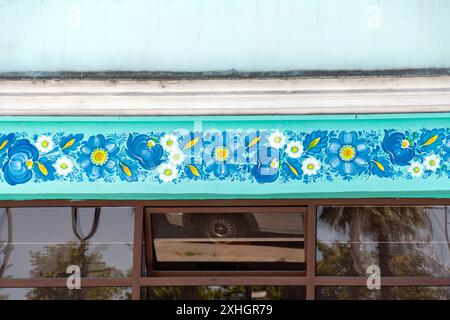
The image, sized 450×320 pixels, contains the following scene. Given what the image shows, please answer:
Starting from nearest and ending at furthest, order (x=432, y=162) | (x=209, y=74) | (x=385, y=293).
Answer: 1. (x=432, y=162)
2. (x=209, y=74)
3. (x=385, y=293)

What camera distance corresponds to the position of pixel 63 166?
5.29m

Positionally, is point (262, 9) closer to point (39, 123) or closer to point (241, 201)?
point (241, 201)

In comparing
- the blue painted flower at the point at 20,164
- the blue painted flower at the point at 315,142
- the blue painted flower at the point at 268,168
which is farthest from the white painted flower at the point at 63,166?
the blue painted flower at the point at 315,142

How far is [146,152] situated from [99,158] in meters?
0.31

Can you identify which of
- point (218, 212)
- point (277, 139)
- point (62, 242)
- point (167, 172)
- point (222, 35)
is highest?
point (222, 35)

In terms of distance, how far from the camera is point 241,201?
5602 mm

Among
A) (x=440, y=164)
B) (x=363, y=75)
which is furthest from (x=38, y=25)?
(x=440, y=164)

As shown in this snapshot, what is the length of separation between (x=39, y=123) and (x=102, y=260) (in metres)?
1.08

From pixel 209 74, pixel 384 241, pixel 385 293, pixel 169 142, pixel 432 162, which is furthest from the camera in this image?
pixel 384 241

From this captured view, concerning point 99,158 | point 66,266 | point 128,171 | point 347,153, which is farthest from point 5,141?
Result: point 347,153

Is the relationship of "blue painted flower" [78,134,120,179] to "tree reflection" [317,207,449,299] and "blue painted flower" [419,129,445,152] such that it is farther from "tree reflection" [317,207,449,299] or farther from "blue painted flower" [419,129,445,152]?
"blue painted flower" [419,129,445,152]

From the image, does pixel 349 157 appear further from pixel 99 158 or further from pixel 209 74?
pixel 99 158

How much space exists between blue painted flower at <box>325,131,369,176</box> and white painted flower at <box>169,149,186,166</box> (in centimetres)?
92

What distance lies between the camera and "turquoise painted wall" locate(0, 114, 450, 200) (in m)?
5.18
